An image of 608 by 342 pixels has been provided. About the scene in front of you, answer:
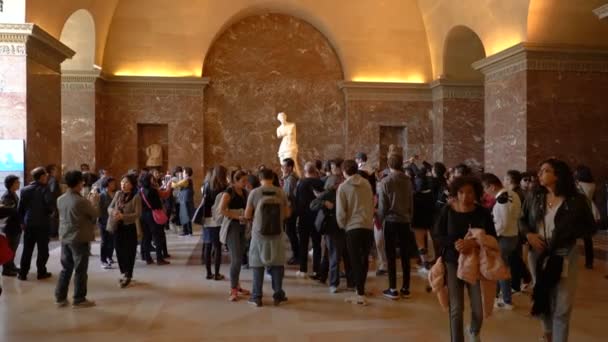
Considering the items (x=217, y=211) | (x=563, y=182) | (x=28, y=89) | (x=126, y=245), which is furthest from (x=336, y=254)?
(x=28, y=89)

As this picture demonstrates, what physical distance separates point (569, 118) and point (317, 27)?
896 cm

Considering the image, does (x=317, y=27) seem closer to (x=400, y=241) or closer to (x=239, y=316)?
(x=400, y=241)

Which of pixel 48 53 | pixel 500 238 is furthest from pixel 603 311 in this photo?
pixel 48 53

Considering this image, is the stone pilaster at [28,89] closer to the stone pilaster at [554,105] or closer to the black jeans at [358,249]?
the black jeans at [358,249]

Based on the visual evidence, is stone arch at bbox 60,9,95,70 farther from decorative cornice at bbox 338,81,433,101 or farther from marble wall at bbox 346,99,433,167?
marble wall at bbox 346,99,433,167

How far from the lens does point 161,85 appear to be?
16.9m

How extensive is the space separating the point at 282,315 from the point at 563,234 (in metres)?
3.07

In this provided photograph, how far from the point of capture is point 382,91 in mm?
17812

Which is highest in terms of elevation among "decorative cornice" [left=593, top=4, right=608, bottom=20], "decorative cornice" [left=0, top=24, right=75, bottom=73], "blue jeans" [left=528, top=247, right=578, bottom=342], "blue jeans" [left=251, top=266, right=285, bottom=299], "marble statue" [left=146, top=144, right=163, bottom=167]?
"decorative cornice" [left=593, top=4, right=608, bottom=20]

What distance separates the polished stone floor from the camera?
16.7 feet

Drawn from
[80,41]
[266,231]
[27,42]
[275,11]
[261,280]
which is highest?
[275,11]

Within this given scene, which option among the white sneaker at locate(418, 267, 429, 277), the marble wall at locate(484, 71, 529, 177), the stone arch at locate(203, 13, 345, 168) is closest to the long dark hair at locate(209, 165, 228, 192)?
the white sneaker at locate(418, 267, 429, 277)

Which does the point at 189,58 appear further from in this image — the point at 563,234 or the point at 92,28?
the point at 563,234

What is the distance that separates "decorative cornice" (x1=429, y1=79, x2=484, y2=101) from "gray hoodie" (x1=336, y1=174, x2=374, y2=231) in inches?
473
